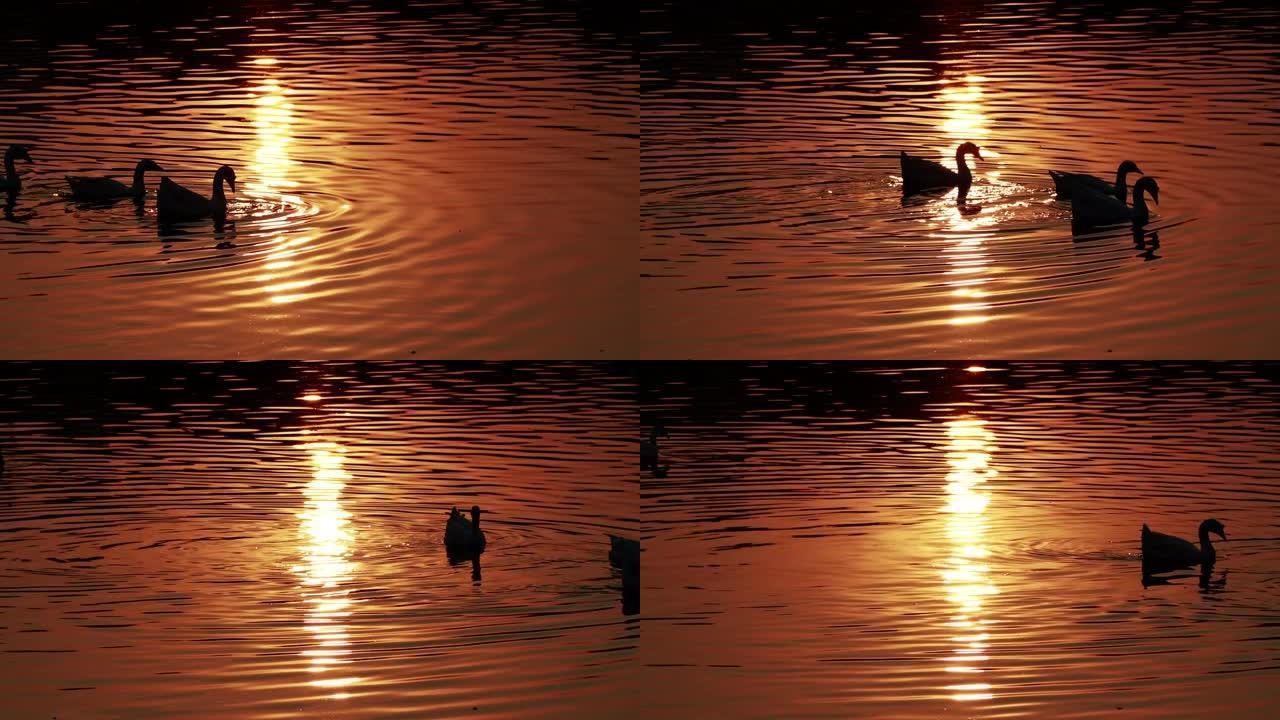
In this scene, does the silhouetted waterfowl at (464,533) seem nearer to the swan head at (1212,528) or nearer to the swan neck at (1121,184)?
the swan head at (1212,528)

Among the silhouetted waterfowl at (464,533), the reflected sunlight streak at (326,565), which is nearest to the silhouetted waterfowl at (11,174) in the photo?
the reflected sunlight streak at (326,565)

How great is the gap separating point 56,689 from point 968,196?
1112 centimetres

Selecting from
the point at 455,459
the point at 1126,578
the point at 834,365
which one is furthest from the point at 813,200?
the point at 1126,578

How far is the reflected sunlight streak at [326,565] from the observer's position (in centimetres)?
1195

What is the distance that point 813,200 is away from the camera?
758 inches

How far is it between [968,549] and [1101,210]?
573 centimetres

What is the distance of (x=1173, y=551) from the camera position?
14172 millimetres

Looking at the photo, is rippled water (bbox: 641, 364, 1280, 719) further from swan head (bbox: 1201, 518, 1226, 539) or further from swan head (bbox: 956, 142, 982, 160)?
swan head (bbox: 956, 142, 982, 160)

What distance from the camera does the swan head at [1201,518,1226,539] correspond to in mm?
14727

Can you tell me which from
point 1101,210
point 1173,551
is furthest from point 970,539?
point 1101,210

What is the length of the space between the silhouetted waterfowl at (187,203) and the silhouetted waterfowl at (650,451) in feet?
15.9

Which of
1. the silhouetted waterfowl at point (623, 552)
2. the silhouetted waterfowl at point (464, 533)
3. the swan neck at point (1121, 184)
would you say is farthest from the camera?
the swan neck at point (1121, 184)

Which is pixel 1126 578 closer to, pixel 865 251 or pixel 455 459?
pixel 865 251

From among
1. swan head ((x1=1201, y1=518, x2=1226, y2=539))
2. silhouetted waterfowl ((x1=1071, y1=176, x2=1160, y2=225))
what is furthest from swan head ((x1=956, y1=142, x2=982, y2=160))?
swan head ((x1=1201, y1=518, x2=1226, y2=539))
